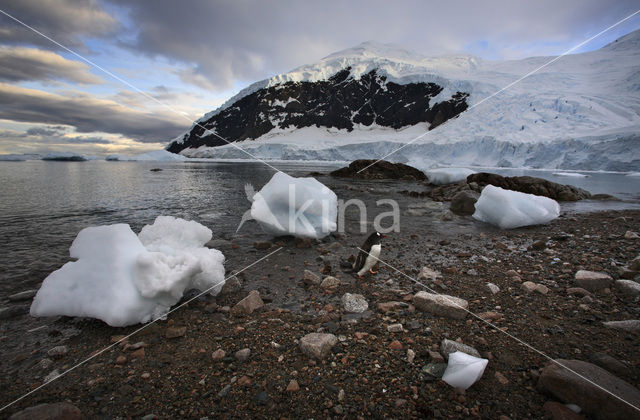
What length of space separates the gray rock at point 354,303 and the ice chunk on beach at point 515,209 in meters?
5.65

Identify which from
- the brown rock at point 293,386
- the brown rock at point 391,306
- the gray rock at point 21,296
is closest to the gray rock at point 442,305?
the brown rock at point 391,306

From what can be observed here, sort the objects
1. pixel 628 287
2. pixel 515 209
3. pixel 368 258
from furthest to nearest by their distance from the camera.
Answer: pixel 515 209 < pixel 368 258 < pixel 628 287

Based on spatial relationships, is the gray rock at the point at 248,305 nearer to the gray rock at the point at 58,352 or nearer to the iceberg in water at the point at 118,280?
the iceberg in water at the point at 118,280

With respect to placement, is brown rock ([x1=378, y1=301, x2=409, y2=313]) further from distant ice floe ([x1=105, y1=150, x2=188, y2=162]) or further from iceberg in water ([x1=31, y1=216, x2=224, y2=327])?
distant ice floe ([x1=105, y1=150, x2=188, y2=162])

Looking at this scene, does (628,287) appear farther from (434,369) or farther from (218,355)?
(218,355)

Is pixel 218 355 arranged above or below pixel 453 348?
below

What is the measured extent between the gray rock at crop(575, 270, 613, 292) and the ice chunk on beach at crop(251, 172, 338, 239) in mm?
3944

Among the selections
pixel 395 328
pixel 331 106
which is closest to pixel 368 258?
pixel 395 328

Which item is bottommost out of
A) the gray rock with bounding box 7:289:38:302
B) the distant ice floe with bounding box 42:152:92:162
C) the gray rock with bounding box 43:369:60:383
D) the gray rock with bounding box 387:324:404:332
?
the distant ice floe with bounding box 42:152:92:162

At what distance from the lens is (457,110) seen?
6444 cm

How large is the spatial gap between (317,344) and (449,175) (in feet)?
59.7

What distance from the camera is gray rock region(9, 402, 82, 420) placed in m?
1.73

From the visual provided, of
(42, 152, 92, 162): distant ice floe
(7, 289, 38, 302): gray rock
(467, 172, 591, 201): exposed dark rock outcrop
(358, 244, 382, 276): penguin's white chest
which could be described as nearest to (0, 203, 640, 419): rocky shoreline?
(358, 244, 382, 276): penguin's white chest

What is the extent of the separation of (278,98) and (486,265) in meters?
125
